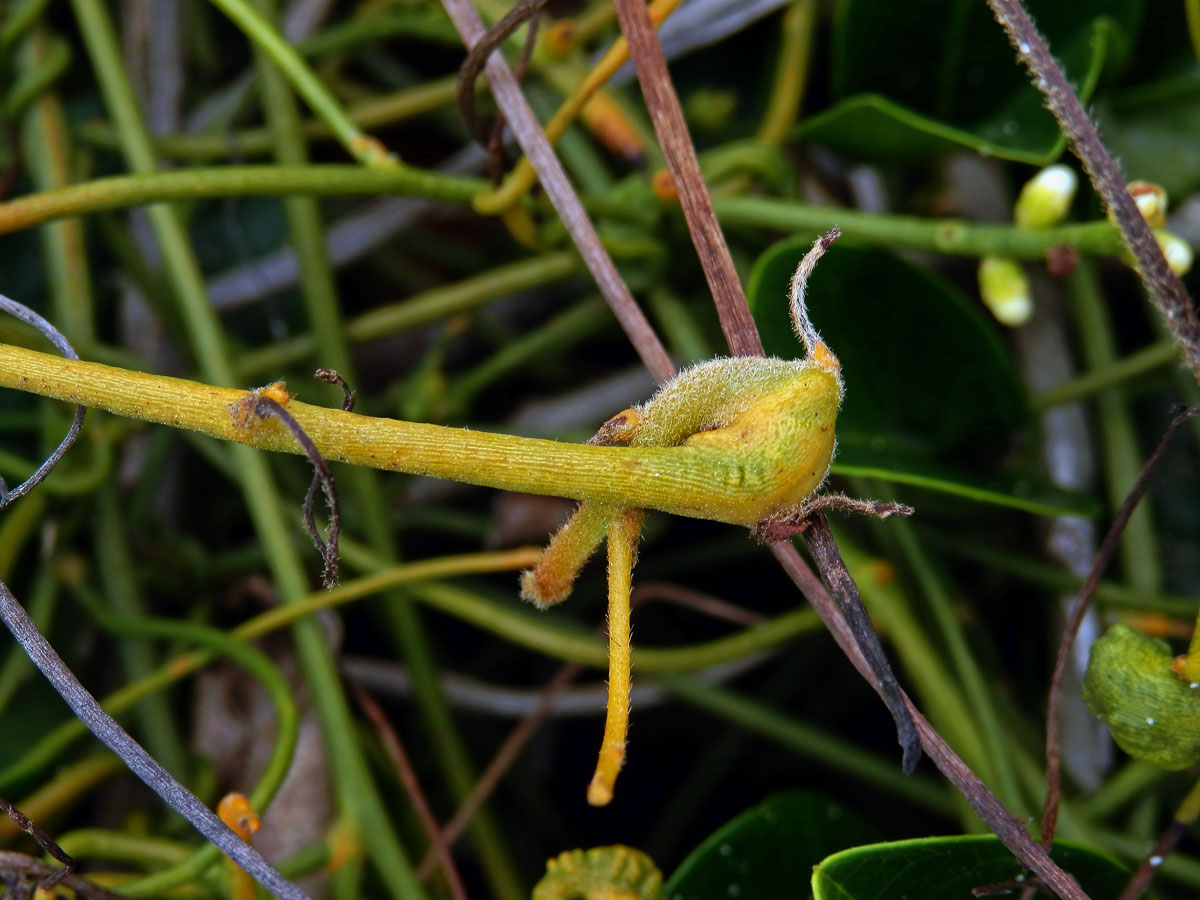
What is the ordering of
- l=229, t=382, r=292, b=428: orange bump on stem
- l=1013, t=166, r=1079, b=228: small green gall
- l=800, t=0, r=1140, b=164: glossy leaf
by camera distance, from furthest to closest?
l=800, t=0, r=1140, b=164: glossy leaf, l=1013, t=166, r=1079, b=228: small green gall, l=229, t=382, r=292, b=428: orange bump on stem

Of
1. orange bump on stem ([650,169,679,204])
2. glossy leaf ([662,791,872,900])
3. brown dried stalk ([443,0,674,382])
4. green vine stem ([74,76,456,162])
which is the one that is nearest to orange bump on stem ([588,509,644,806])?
brown dried stalk ([443,0,674,382])

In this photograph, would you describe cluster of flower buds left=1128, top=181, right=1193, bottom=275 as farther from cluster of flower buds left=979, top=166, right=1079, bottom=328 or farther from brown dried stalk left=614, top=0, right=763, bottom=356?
brown dried stalk left=614, top=0, right=763, bottom=356

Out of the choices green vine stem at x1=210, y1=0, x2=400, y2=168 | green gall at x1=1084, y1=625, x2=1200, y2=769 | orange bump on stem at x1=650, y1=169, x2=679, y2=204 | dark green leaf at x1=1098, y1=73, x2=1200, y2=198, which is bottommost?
green gall at x1=1084, y1=625, x2=1200, y2=769

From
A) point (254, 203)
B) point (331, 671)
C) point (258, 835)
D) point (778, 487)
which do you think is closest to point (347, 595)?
point (331, 671)

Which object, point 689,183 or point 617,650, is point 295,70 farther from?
point 617,650

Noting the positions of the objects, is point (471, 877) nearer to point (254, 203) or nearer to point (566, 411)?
point (566, 411)

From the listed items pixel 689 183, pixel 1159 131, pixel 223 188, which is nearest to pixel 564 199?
pixel 689 183

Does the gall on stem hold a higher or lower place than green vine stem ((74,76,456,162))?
lower
